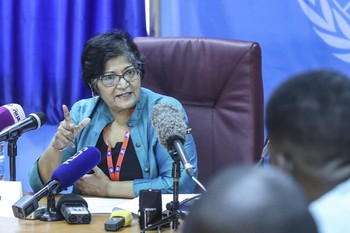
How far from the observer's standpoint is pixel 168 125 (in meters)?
1.93

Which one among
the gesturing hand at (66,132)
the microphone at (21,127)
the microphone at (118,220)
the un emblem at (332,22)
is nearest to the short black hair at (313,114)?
the microphone at (118,220)

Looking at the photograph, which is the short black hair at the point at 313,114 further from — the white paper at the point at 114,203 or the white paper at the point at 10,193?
the white paper at the point at 10,193

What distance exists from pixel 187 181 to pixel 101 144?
16.7 inches

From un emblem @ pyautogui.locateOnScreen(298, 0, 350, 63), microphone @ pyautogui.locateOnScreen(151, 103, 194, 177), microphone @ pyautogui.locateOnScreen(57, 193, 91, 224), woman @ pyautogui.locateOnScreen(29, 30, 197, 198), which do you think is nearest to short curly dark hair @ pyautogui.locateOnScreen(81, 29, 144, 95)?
woman @ pyautogui.locateOnScreen(29, 30, 197, 198)

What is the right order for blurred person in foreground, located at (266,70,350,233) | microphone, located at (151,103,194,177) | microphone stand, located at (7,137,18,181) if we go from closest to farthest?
1. blurred person in foreground, located at (266,70,350,233)
2. microphone, located at (151,103,194,177)
3. microphone stand, located at (7,137,18,181)

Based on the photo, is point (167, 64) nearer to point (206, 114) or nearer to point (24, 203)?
point (206, 114)

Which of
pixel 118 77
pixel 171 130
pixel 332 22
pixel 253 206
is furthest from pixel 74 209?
pixel 332 22

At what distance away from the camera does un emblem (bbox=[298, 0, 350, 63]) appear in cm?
340

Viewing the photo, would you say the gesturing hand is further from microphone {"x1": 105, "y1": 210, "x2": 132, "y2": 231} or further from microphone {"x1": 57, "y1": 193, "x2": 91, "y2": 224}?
microphone {"x1": 105, "y1": 210, "x2": 132, "y2": 231}

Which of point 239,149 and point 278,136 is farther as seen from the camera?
point 239,149

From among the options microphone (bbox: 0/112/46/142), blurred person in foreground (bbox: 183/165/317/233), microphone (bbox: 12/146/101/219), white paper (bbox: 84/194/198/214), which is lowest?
white paper (bbox: 84/194/198/214)

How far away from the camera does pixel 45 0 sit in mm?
3879

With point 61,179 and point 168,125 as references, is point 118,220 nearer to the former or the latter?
point 61,179

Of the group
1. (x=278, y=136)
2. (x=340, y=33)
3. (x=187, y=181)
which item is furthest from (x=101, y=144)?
(x=278, y=136)
